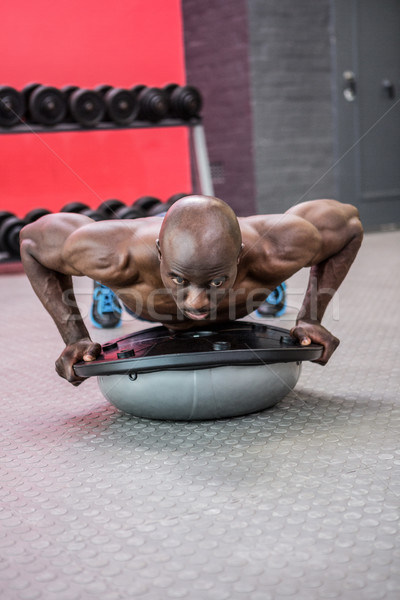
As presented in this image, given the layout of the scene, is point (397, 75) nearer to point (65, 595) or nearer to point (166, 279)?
point (166, 279)

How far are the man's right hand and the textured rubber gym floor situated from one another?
0.11 metres

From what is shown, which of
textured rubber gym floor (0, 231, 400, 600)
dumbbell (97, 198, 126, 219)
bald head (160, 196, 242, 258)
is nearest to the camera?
textured rubber gym floor (0, 231, 400, 600)

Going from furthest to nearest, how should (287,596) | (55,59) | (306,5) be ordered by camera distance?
(306,5)
(55,59)
(287,596)

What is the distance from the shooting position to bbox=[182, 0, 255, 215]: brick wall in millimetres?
4637

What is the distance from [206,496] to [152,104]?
325cm

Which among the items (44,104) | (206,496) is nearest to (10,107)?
(44,104)

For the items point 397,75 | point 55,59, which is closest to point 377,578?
point 55,59

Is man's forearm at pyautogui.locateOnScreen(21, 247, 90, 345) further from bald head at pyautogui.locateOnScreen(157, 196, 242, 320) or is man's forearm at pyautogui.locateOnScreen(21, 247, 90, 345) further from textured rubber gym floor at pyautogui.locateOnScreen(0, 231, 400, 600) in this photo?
bald head at pyautogui.locateOnScreen(157, 196, 242, 320)

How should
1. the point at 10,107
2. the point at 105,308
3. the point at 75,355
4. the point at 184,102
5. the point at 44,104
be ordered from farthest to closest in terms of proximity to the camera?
the point at 184,102, the point at 44,104, the point at 10,107, the point at 105,308, the point at 75,355

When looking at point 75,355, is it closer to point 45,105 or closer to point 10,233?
point 10,233

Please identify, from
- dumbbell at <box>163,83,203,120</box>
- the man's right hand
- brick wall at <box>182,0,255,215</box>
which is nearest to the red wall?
brick wall at <box>182,0,255,215</box>

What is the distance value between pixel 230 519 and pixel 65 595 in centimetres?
26

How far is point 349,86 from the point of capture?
4941 millimetres

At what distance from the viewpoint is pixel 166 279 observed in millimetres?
1190
